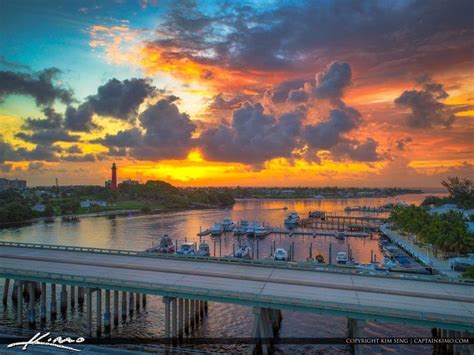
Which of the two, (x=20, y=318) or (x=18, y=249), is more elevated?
(x=18, y=249)

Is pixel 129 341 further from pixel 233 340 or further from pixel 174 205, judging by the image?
pixel 174 205

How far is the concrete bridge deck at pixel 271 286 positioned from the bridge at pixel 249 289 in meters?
0.04

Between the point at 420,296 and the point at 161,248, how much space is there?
149 ft

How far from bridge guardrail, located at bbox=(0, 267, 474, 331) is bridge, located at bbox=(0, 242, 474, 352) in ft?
0.14

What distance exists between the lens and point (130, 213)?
13100 centimetres

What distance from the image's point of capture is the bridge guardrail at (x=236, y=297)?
18859 mm

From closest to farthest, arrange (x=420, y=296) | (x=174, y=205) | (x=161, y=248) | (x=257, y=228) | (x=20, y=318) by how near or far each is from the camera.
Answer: (x=420, y=296) → (x=20, y=318) → (x=161, y=248) → (x=257, y=228) → (x=174, y=205)

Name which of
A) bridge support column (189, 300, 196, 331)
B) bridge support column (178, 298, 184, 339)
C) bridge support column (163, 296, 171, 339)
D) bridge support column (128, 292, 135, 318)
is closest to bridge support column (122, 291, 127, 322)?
bridge support column (128, 292, 135, 318)

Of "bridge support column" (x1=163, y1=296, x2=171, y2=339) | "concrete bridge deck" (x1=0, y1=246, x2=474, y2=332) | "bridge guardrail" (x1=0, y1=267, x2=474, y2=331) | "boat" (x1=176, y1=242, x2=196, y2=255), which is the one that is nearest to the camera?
"bridge guardrail" (x1=0, y1=267, x2=474, y2=331)

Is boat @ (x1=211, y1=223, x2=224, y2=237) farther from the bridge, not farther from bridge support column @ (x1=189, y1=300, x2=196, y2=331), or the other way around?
bridge support column @ (x1=189, y1=300, x2=196, y2=331)

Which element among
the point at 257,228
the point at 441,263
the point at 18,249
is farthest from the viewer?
the point at 257,228

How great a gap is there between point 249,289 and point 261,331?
2.52m

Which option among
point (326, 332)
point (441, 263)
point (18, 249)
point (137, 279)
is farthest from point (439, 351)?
point (18, 249)

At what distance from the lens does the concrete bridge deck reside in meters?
19.7
